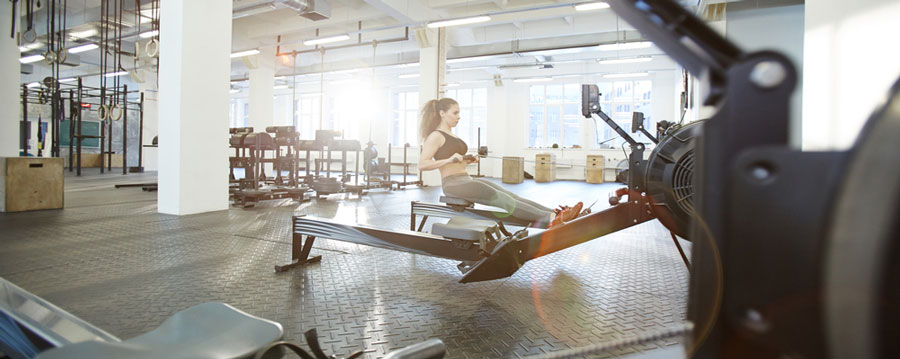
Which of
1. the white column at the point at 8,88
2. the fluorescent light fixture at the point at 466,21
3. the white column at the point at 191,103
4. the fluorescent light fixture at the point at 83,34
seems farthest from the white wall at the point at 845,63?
the fluorescent light fixture at the point at 83,34

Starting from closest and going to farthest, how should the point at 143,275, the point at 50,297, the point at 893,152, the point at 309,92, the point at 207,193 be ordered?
the point at 893,152, the point at 50,297, the point at 143,275, the point at 207,193, the point at 309,92

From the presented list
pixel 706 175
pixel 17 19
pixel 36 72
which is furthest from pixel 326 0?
pixel 36 72

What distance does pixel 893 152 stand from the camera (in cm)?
25

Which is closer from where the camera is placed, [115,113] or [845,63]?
[845,63]

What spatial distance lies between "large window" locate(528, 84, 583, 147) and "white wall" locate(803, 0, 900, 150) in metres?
12.1

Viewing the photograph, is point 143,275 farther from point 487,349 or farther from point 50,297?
point 487,349

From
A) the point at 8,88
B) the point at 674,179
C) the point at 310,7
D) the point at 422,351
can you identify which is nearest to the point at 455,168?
the point at 674,179

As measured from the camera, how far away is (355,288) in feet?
7.41

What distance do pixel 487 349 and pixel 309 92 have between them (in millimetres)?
18202

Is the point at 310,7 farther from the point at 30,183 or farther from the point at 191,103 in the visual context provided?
the point at 30,183

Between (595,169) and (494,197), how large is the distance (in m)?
10.0

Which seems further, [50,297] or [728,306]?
[50,297]

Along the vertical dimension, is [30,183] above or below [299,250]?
above

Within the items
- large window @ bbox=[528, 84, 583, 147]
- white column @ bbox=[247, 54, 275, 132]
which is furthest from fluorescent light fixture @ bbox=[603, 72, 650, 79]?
white column @ bbox=[247, 54, 275, 132]
